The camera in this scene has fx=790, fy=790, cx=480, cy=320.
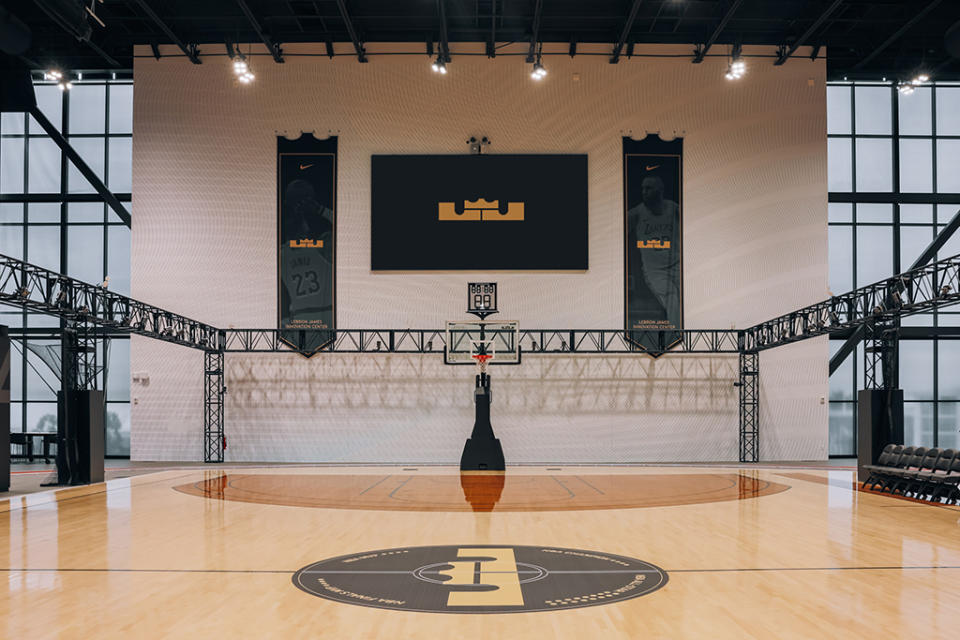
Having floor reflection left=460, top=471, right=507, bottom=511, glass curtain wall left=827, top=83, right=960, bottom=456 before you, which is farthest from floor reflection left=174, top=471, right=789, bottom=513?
glass curtain wall left=827, top=83, right=960, bottom=456

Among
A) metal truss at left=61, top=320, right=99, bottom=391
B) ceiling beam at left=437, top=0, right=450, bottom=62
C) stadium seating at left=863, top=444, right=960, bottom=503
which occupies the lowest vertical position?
stadium seating at left=863, top=444, right=960, bottom=503

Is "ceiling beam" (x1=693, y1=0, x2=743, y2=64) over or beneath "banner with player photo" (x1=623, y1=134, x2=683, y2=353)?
over

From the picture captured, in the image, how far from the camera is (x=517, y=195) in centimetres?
2427

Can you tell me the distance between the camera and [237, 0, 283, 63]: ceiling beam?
21094 millimetres

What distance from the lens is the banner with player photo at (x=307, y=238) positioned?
24.1 m

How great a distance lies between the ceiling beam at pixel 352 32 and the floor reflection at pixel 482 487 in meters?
12.7

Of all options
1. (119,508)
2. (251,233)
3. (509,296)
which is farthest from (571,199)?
(119,508)

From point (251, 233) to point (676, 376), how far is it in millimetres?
13800

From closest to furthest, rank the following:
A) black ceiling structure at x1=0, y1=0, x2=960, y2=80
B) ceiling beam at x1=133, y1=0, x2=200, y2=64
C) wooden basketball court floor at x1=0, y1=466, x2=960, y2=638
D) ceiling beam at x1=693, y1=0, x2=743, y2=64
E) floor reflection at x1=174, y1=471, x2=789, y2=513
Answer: wooden basketball court floor at x1=0, y1=466, x2=960, y2=638, floor reflection at x1=174, y1=471, x2=789, y2=513, ceiling beam at x1=693, y1=0, x2=743, y2=64, ceiling beam at x1=133, y1=0, x2=200, y2=64, black ceiling structure at x1=0, y1=0, x2=960, y2=80

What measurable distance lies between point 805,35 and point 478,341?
12.7 m

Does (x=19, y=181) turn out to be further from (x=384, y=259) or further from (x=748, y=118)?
(x=748, y=118)

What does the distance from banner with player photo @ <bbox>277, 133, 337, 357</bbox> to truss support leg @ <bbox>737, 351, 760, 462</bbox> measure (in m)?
12.5

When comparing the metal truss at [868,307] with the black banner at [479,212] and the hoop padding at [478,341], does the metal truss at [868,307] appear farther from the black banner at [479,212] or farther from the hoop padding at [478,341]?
the hoop padding at [478,341]

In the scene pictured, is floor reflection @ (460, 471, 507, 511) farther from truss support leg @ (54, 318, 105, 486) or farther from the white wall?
truss support leg @ (54, 318, 105, 486)
